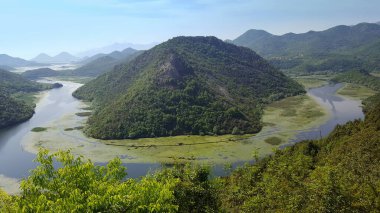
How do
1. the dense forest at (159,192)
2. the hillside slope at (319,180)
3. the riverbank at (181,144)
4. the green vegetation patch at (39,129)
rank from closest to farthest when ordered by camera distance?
the dense forest at (159,192)
the hillside slope at (319,180)
the riverbank at (181,144)
the green vegetation patch at (39,129)

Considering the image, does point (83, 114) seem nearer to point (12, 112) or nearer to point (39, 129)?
point (39, 129)

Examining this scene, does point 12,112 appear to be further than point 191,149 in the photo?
Yes

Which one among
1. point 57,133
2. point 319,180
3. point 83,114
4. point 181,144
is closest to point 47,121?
point 83,114

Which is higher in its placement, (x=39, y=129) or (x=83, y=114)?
(x=83, y=114)

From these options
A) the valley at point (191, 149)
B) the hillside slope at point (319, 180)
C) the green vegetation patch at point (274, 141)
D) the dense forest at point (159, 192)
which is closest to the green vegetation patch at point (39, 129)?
the valley at point (191, 149)

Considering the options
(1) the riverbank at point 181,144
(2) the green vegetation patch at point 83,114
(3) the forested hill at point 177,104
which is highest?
(3) the forested hill at point 177,104

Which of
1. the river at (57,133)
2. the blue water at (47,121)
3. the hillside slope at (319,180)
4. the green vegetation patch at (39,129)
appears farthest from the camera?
the green vegetation patch at (39,129)

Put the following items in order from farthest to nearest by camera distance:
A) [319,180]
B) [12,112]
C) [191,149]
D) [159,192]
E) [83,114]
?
[83,114]
[12,112]
[191,149]
[319,180]
[159,192]

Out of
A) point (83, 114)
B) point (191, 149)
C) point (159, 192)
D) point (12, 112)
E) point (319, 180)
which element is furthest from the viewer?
point (83, 114)

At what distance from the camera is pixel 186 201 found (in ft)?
90.6

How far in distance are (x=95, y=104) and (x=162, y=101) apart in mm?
54818

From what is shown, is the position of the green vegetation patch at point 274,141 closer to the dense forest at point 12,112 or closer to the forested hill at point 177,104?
the forested hill at point 177,104

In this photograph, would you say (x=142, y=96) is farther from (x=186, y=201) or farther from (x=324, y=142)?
(x=186, y=201)

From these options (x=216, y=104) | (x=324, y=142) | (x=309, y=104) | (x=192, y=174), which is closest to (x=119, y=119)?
(x=216, y=104)
